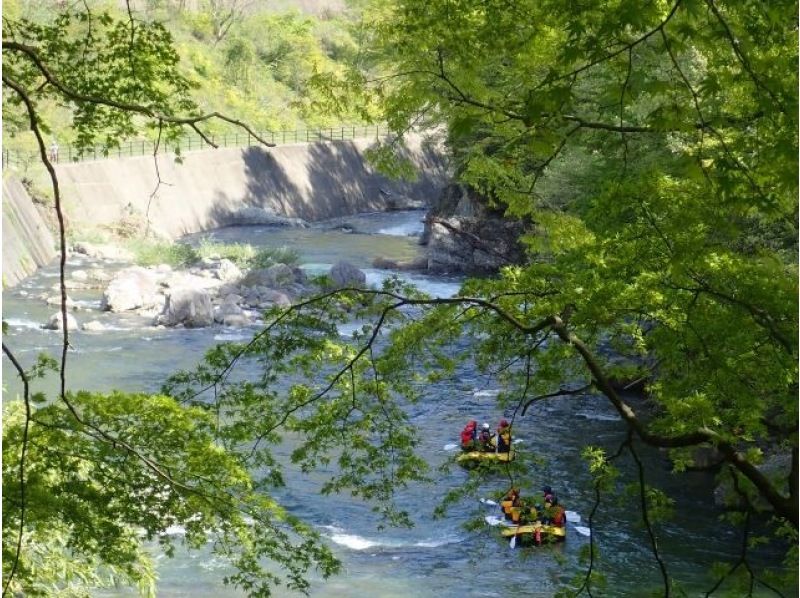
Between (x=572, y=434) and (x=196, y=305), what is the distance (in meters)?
10.5

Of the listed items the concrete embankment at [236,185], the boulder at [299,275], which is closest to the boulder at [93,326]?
the boulder at [299,275]

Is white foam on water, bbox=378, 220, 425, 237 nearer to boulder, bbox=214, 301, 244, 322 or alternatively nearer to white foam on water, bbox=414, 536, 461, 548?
boulder, bbox=214, 301, 244, 322

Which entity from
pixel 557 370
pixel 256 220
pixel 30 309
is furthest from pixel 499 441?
pixel 256 220

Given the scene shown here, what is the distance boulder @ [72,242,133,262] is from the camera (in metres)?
32.4

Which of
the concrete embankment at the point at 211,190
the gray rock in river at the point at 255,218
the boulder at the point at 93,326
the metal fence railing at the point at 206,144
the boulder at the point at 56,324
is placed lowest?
the boulder at the point at 93,326

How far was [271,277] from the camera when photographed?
2995 cm

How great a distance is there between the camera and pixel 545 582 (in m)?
13.4

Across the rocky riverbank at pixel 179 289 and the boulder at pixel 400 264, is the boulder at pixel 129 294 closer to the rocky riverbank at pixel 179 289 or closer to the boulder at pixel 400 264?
the rocky riverbank at pixel 179 289

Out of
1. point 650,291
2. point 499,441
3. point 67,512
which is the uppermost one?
point 650,291

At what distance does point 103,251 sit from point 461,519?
792 inches

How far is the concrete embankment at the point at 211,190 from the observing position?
3091 centimetres

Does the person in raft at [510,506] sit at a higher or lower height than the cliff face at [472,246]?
lower

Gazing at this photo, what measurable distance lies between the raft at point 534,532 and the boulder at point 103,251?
20404mm

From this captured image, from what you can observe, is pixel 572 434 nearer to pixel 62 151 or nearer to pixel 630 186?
pixel 630 186
